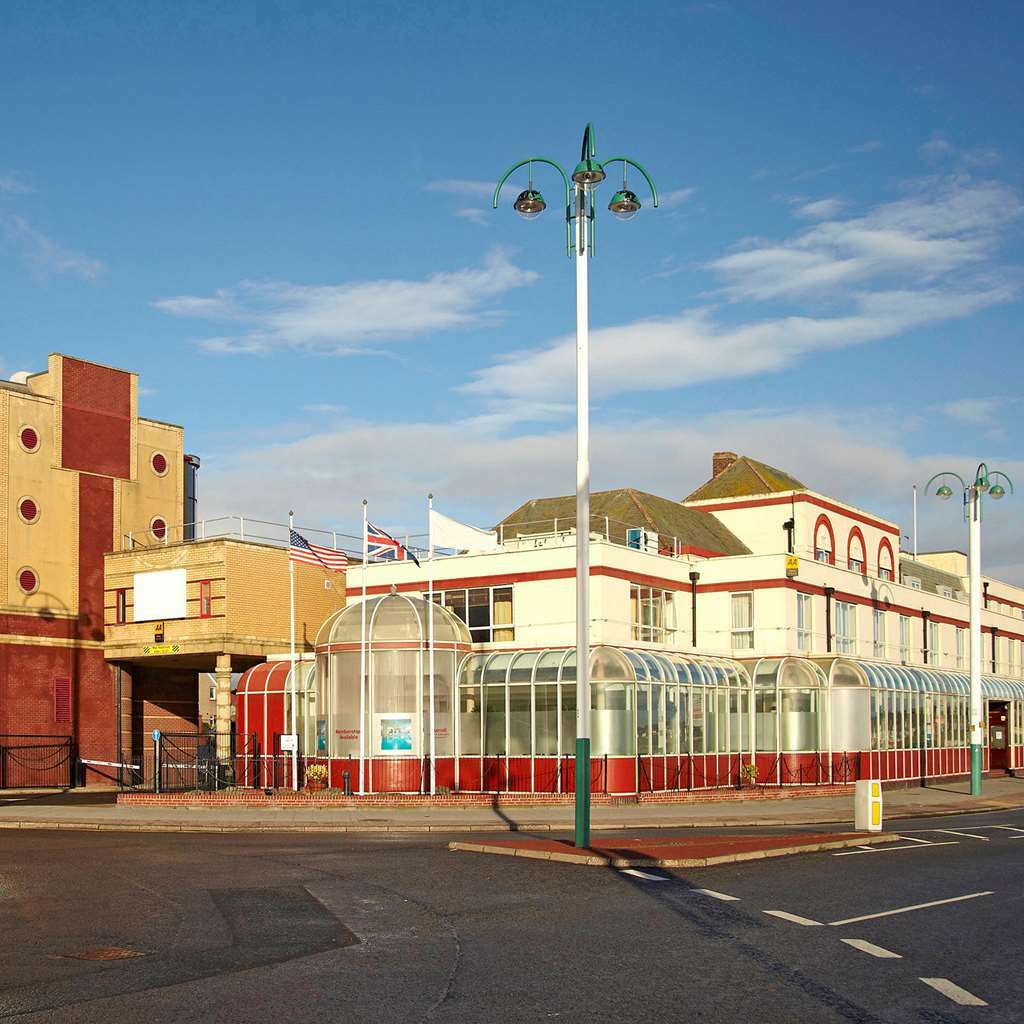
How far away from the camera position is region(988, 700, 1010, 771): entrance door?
60594 mm

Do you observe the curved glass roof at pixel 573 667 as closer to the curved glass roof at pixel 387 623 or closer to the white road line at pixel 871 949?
the curved glass roof at pixel 387 623

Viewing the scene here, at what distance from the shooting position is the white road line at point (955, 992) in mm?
9875

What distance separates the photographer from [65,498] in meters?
52.1

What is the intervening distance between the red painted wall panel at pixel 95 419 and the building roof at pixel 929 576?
3587 centimetres

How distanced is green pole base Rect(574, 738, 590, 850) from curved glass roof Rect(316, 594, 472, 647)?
16.7 m

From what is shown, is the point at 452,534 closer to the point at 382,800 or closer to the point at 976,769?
the point at 382,800

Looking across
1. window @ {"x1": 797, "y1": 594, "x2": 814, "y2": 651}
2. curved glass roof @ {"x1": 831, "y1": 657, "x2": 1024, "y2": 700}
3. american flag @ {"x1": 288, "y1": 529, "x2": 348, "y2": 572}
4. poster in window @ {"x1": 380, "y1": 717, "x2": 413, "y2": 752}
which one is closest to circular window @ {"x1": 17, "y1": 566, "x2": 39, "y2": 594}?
american flag @ {"x1": 288, "y1": 529, "x2": 348, "y2": 572}

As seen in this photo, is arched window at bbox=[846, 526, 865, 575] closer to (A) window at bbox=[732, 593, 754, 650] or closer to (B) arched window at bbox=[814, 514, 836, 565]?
(B) arched window at bbox=[814, 514, 836, 565]

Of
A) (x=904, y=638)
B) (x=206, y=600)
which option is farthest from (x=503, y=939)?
(x=904, y=638)

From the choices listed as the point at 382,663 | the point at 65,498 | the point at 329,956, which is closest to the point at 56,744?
the point at 65,498

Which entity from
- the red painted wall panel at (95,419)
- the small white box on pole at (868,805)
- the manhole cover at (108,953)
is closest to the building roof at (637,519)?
the red painted wall panel at (95,419)

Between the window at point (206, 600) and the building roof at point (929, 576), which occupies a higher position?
the building roof at point (929, 576)

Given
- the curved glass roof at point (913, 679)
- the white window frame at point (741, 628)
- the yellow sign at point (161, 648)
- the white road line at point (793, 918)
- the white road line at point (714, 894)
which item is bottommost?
the white road line at point (714, 894)

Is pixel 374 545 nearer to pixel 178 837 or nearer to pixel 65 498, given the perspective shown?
pixel 178 837
